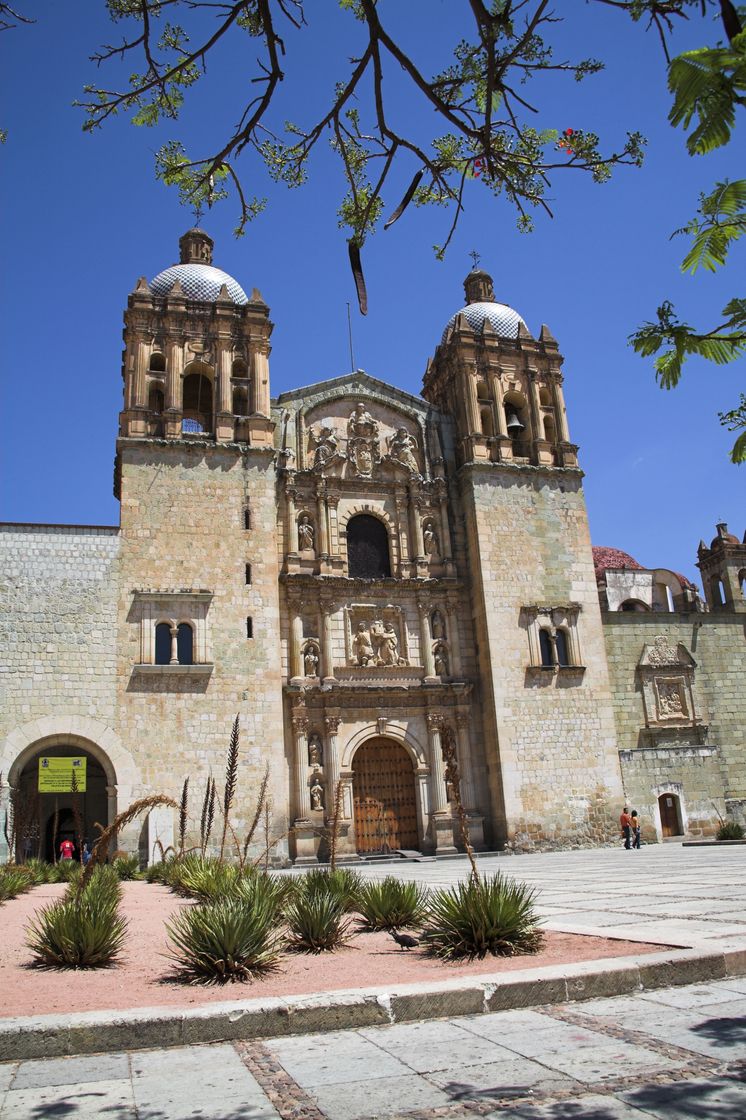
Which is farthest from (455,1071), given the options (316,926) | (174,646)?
(174,646)

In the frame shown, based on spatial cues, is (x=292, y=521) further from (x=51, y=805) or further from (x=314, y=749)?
(x=51, y=805)

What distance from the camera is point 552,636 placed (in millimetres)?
25625

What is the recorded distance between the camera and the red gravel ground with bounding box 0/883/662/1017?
18.8 ft

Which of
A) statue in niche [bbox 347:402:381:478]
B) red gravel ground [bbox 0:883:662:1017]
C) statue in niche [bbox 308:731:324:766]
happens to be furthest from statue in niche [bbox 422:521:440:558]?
red gravel ground [bbox 0:883:662:1017]

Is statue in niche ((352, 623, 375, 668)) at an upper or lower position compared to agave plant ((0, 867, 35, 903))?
upper

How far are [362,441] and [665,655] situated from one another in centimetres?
1190

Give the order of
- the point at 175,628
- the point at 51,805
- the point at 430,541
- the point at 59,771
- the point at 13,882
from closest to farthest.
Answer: the point at 13,882 → the point at 59,771 → the point at 175,628 → the point at 51,805 → the point at 430,541

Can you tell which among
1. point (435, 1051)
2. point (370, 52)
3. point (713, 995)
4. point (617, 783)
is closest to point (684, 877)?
point (713, 995)

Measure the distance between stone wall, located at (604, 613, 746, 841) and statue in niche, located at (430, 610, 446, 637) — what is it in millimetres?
5700

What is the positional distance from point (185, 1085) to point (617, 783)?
22.7m

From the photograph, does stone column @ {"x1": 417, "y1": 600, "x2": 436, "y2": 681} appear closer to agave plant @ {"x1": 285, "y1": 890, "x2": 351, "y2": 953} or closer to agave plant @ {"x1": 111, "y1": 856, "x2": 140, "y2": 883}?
agave plant @ {"x1": 111, "y1": 856, "x2": 140, "y2": 883}

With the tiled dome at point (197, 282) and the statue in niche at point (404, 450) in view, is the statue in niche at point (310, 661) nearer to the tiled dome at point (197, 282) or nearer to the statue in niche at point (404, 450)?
the statue in niche at point (404, 450)

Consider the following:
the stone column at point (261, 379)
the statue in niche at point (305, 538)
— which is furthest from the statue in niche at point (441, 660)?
the stone column at point (261, 379)

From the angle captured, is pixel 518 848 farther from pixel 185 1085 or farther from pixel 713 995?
pixel 185 1085
